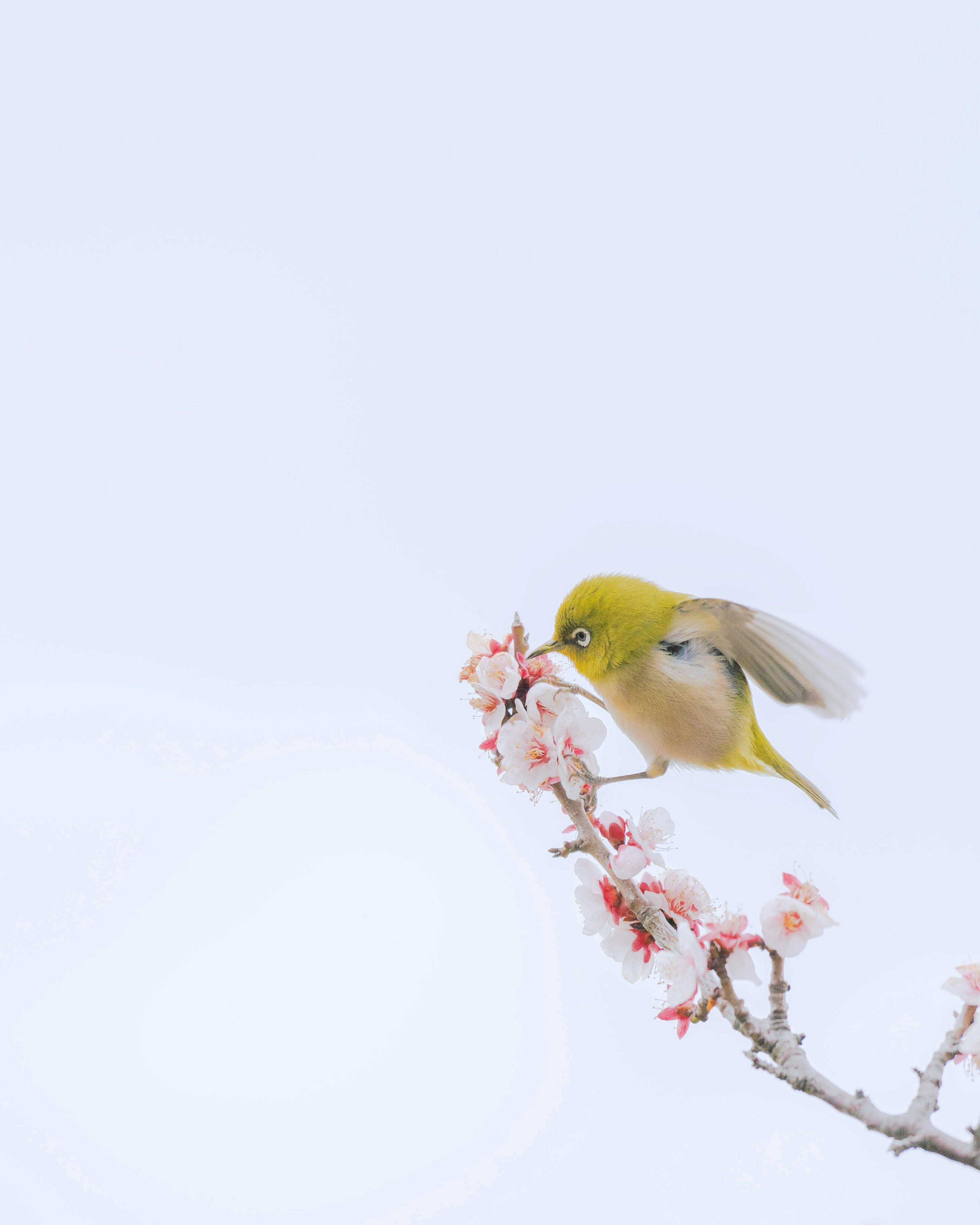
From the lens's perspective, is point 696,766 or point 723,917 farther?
point 696,766

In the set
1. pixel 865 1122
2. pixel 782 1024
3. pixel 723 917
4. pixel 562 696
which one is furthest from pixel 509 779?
pixel 865 1122

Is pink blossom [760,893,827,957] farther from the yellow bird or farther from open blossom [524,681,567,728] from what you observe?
the yellow bird

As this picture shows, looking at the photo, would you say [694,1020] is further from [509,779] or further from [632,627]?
[632,627]

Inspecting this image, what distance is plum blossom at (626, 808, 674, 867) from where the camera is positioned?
1409mm

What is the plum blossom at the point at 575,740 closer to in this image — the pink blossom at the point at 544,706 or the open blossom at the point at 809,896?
the pink blossom at the point at 544,706

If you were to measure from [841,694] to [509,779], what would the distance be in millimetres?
636

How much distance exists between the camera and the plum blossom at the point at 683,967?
3.99ft

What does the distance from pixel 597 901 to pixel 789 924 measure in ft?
0.84

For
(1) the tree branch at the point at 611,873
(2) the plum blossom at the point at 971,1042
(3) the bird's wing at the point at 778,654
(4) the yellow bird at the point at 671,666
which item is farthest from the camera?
(4) the yellow bird at the point at 671,666

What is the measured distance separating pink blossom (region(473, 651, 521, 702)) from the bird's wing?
0.51 metres

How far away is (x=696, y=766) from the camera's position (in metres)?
2.06

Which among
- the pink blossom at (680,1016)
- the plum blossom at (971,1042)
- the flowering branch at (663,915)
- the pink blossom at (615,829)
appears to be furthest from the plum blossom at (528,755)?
the plum blossom at (971,1042)

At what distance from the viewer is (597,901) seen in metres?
1.38

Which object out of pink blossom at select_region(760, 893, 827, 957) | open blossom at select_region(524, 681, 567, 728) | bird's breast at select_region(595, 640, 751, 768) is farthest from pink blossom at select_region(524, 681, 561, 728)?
bird's breast at select_region(595, 640, 751, 768)
